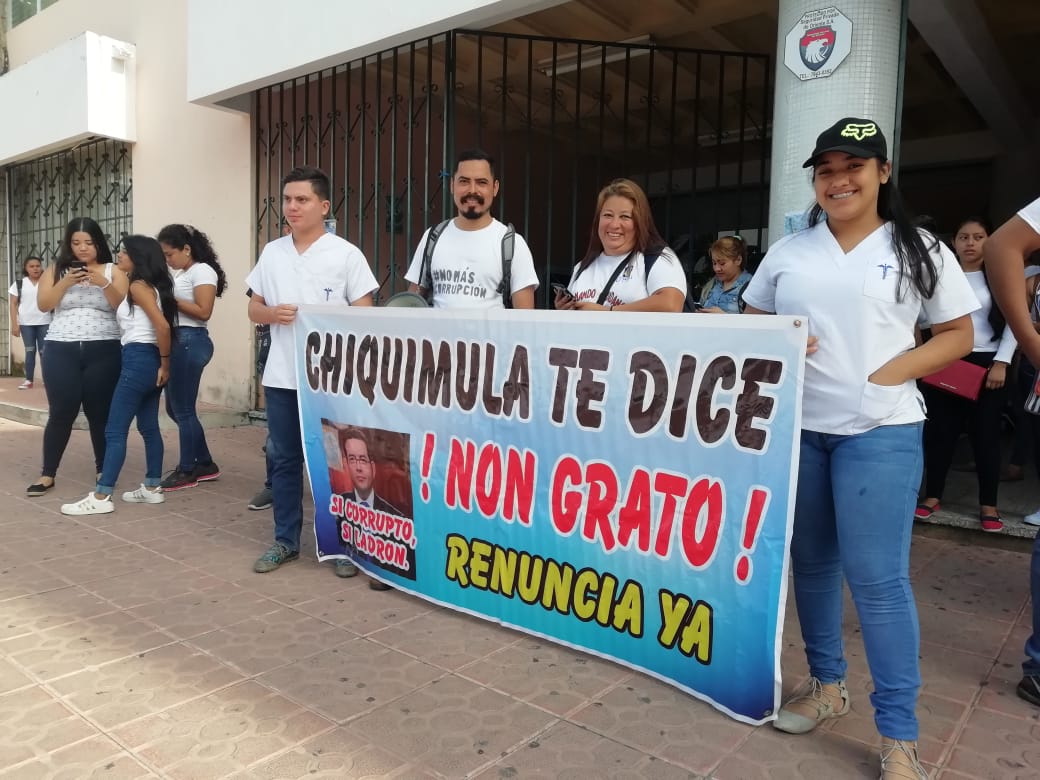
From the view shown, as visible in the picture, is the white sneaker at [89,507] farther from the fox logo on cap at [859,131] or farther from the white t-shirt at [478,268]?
the fox logo on cap at [859,131]

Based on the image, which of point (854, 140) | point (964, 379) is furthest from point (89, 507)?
point (964, 379)

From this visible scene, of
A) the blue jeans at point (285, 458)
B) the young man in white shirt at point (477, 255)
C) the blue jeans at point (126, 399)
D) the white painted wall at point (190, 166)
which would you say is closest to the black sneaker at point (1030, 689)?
the young man in white shirt at point (477, 255)

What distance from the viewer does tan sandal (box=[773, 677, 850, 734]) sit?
2.24 metres

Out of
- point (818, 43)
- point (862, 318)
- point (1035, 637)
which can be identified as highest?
point (818, 43)

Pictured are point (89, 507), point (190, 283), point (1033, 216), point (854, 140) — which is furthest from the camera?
point (190, 283)

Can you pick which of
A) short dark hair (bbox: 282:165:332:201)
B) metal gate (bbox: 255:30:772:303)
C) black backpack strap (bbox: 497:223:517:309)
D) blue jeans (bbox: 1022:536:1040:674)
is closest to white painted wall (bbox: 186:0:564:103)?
metal gate (bbox: 255:30:772:303)

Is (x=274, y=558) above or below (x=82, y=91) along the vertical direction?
below

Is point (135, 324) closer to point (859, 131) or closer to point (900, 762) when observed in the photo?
point (859, 131)

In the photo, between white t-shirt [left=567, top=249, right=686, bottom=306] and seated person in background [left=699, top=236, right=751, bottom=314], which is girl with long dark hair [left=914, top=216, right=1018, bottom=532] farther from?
white t-shirt [left=567, top=249, right=686, bottom=306]

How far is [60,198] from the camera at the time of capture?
1049 centimetres

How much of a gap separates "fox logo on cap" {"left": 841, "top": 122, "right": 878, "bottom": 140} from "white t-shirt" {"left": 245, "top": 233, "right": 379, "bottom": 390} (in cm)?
224

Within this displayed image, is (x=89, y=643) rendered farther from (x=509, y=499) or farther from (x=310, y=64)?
(x=310, y=64)

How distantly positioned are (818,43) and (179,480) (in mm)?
4590

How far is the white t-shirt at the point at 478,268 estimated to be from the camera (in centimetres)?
344
